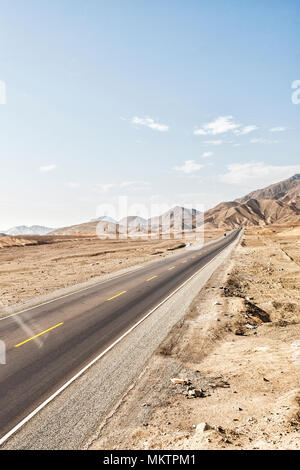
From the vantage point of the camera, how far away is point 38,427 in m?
6.46

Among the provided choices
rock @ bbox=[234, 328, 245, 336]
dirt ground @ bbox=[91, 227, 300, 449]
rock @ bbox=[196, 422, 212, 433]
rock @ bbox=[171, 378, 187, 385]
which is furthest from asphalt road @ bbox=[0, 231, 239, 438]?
rock @ bbox=[234, 328, 245, 336]

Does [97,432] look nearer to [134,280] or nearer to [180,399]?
[180,399]

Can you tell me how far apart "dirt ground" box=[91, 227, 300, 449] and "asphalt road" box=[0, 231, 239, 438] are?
7.41 feet

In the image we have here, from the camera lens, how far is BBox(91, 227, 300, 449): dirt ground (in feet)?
19.1

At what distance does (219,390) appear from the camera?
7789 mm

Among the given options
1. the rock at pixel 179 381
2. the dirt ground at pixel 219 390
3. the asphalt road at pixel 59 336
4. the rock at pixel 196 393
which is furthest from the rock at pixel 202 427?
the asphalt road at pixel 59 336

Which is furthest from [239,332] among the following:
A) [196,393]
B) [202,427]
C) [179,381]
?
[202,427]

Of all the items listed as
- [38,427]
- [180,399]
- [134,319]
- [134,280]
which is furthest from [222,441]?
[134,280]

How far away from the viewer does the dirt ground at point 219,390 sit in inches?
230

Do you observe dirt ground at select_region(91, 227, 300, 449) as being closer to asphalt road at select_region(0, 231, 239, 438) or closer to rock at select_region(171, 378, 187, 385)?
rock at select_region(171, 378, 187, 385)

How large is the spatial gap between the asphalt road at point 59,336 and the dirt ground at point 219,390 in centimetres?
226

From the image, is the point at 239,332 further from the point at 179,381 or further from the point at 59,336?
the point at 59,336

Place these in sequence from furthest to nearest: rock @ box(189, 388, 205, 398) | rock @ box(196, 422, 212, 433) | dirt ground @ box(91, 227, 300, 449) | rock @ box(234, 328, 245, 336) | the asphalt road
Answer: rock @ box(234, 328, 245, 336) → the asphalt road → rock @ box(189, 388, 205, 398) → rock @ box(196, 422, 212, 433) → dirt ground @ box(91, 227, 300, 449)

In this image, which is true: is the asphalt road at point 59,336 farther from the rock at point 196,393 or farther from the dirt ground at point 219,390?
the rock at point 196,393
